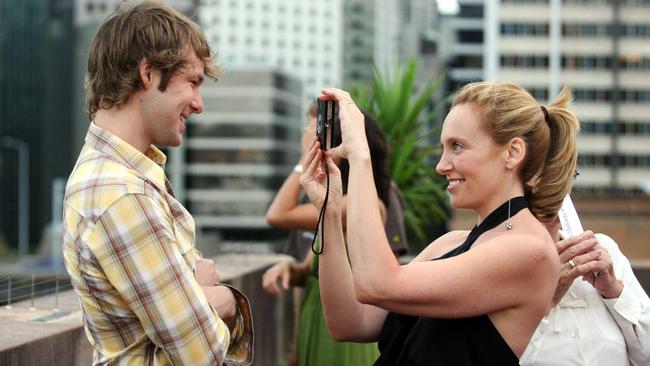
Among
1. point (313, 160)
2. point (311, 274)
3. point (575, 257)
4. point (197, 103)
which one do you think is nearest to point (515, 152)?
point (575, 257)

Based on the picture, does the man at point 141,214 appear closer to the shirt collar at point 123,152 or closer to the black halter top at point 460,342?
the shirt collar at point 123,152

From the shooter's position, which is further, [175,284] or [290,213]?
[290,213]

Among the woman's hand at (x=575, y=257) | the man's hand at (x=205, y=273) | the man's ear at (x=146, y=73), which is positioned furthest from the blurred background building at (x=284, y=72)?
the man's ear at (x=146, y=73)

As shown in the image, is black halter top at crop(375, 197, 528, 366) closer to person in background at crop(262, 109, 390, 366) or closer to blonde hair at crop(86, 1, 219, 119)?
blonde hair at crop(86, 1, 219, 119)

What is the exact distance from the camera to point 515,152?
2.38 metres

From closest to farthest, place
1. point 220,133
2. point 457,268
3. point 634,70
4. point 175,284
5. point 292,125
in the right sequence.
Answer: point 175,284 < point 457,268 < point 634,70 < point 220,133 < point 292,125

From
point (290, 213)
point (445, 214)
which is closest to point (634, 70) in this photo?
point (445, 214)

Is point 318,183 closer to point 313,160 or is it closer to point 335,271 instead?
point 313,160

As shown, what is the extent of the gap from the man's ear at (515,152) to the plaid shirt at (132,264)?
0.74m

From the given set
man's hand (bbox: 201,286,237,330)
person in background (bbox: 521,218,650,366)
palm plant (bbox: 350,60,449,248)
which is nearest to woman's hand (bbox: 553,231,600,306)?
person in background (bbox: 521,218,650,366)

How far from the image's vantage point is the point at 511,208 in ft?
7.79

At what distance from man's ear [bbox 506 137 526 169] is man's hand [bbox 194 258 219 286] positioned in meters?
0.71

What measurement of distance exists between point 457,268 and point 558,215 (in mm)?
575

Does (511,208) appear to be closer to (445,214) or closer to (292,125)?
(445,214)
